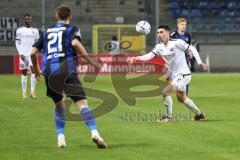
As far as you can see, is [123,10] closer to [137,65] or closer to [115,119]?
[137,65]

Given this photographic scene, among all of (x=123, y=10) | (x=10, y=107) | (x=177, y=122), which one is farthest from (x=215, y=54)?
(x=177, y=122)

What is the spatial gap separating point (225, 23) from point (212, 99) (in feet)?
75.9

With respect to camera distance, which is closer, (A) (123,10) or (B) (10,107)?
(B) (10,107)

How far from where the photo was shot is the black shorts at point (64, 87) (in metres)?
10.8

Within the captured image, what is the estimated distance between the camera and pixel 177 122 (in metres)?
14.5

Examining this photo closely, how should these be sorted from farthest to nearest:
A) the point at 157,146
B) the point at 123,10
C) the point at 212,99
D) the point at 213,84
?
1. the point at 123,10
2. the point at 213,84
3. the point at 212,99
4. the point at 157,146

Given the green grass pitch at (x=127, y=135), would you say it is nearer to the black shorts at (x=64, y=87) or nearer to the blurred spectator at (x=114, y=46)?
the black shorts at (x=64, y=87)

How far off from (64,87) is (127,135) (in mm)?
1926

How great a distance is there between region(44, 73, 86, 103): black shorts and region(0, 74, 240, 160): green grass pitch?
0.80 m

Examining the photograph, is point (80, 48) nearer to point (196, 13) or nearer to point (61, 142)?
point (61, 142)

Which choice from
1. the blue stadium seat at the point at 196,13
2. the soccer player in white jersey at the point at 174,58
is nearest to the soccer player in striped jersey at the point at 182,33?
the soccer player in white jersey at the point at 174,58

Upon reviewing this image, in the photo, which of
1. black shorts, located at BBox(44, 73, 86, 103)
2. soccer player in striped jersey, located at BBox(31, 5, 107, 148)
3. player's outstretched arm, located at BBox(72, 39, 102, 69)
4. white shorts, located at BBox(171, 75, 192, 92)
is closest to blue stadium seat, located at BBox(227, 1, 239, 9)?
white shorts, located at BBox(171, 75, 192, 92)

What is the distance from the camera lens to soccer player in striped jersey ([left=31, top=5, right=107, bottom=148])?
10727mm

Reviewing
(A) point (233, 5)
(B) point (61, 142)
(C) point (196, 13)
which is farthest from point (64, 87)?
(A) point (233, 5)
